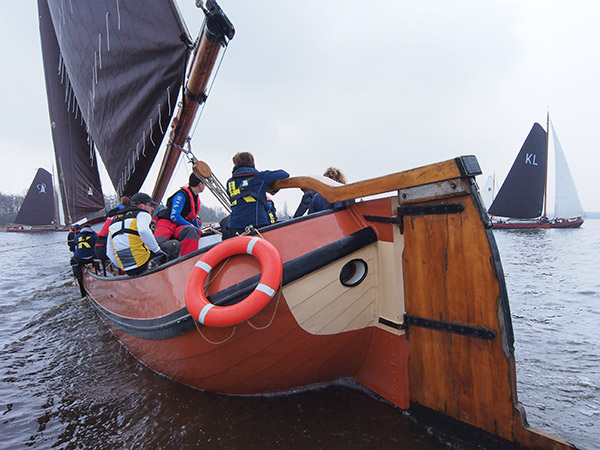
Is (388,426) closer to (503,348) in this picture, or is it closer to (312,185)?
(503,348)

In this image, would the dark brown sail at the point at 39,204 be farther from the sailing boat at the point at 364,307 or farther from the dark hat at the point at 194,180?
the sailing boat at the point at 364,307

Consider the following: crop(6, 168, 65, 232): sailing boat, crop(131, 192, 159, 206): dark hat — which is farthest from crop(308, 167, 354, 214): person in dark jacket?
crop(6, 168, 65, 232): sailing boat

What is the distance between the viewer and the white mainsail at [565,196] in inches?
1775

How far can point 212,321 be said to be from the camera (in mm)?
2260

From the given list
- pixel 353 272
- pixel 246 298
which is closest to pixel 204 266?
pixel 246 298

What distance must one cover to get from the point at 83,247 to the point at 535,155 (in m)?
42.5

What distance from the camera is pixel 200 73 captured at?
445cm

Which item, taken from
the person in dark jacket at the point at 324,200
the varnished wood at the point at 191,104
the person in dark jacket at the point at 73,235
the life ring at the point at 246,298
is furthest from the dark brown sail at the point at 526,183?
the life ring at the point at 246,298

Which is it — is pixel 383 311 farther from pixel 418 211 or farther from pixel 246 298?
pixel 246 298

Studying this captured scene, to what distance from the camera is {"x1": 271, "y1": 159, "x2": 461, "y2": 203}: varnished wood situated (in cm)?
213

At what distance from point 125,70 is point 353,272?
180 inches

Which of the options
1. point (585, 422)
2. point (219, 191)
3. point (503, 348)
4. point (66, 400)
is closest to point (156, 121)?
point (219, 191)

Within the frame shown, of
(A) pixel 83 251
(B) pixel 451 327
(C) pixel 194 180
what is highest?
(C) pixel 194 180

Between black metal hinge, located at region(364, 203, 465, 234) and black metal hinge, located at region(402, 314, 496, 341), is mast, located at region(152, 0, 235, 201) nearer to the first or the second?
black metal hinge, located at region(364, 203, 465, 234)
